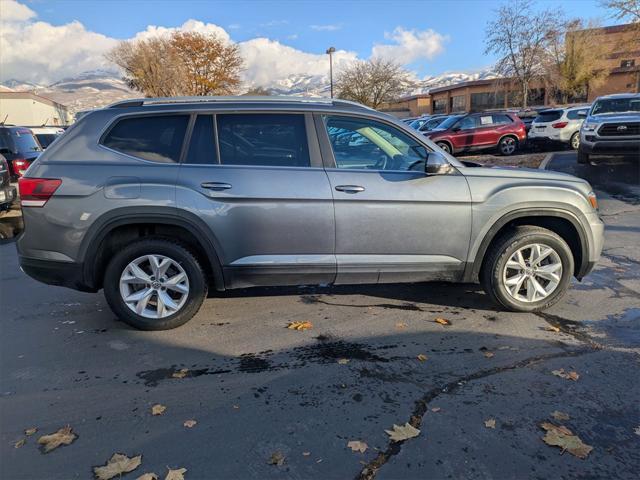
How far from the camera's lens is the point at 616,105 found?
1364cm

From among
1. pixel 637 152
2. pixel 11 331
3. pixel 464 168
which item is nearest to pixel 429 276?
pixel 464 168

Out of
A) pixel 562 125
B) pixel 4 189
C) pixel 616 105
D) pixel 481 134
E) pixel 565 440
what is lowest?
pixel 565 440

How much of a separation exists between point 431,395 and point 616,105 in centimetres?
1416

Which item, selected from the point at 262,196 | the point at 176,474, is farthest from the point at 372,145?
the point at 176,474

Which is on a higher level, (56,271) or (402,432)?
(56,271)

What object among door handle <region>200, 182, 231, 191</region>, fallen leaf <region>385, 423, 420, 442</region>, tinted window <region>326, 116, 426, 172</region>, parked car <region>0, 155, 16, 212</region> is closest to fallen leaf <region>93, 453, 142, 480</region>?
fallen leaf <region>385, 423, 420, 442</region>

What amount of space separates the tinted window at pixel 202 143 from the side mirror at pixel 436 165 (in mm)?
1780

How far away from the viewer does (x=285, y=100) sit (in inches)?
164

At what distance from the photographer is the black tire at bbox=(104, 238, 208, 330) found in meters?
3.88

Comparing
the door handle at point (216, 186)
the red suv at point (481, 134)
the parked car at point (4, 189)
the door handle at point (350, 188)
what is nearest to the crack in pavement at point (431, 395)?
the door handle at point (350, 188)

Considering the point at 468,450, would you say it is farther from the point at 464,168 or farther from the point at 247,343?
the point at 464,168

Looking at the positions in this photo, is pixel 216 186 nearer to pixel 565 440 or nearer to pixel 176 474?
pixel 176 474

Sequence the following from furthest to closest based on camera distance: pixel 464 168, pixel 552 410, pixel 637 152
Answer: pixel 637 152 < pixel 464 168 < pixel 552 410

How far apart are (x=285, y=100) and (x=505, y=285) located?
8.49 feet
